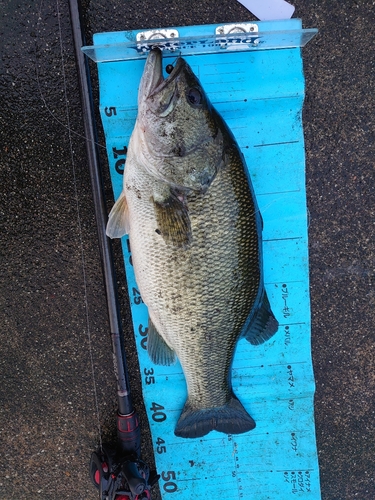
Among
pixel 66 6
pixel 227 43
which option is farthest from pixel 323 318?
pixel 66 6

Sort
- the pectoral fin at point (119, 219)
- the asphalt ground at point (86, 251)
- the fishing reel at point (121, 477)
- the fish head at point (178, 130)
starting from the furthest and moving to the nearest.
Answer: the asphalt ground at point (86, 251) < the fishing reel at point (121, 477) < the pectoral fin at point (119, 219) < the fish head at point (178, 130)

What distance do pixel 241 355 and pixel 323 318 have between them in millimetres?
532

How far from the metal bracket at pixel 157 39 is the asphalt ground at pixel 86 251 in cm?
11

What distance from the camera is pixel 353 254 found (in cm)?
185

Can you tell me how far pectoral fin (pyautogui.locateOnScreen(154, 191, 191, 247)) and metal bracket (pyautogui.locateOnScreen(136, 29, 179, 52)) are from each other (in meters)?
0.84

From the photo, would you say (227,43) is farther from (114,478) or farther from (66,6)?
(114,478)

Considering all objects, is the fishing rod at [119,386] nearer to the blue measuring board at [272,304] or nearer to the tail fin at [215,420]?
the blue measuring board at [272,304]

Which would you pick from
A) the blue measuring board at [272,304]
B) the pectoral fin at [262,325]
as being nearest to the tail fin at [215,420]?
the blue measuring board at [272,304]

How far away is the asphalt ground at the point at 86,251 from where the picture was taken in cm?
171

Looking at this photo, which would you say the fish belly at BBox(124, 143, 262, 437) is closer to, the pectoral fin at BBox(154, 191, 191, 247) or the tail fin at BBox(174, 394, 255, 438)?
the pectoral fin at BBox(154, 191, 191, 247)

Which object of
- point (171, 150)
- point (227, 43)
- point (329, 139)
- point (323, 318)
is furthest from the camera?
point (323, 318)

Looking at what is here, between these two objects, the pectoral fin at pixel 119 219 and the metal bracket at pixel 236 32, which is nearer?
the pectoral fin at pixel 119 219

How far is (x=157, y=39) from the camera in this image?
1604 mm

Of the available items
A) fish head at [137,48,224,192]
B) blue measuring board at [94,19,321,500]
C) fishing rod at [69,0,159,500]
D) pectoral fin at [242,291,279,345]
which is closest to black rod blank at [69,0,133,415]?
fishing rod at [69,0,159,500]
